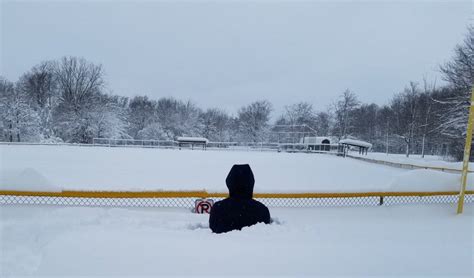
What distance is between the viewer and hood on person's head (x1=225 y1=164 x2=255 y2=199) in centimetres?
301

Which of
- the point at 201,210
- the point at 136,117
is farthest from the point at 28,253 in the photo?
the point at 136,117

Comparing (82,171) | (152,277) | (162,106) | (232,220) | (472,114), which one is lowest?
(82,171)

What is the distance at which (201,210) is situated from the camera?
4941mm

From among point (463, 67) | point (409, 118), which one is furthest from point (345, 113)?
point (463, 67)

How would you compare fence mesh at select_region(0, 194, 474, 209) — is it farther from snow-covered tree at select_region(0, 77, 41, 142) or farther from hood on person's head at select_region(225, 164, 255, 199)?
snow-covered tree at select_region(0, 77, 41, 142)

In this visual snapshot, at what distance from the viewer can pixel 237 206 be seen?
308cm

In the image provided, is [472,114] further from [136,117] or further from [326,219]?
[136,117]

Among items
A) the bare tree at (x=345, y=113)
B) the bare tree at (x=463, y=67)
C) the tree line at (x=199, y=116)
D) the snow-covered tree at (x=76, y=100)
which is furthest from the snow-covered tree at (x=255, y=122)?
the bare tree at (x=463, y=67)

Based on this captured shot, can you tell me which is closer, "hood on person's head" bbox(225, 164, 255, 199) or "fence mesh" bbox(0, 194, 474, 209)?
"hood on person's head" bbox(225, 164, 255, 199)

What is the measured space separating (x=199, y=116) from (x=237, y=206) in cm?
6733

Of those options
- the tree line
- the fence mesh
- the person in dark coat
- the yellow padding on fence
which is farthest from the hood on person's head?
the tree line

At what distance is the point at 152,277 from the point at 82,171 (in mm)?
11529

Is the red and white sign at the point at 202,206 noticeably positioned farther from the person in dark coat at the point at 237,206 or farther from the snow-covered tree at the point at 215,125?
the snow-covered tree at the point at 215,125

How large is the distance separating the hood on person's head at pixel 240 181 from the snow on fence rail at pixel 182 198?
6.69ft
